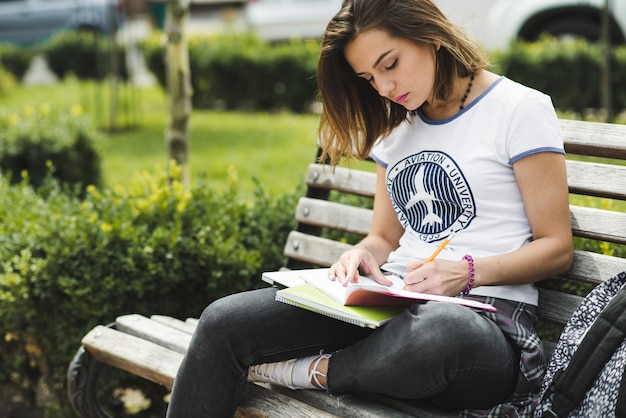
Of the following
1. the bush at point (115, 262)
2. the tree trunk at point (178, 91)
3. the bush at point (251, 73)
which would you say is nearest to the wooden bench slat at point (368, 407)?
the bush at point (115, 262)

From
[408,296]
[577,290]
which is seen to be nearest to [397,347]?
[408,296]

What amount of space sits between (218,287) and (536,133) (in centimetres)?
149

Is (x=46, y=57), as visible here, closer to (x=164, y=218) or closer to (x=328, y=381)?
(x=164, y=218)

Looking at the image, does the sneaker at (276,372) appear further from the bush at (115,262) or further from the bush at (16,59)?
the bush at (16,59)

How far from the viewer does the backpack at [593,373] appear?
6.25 feet

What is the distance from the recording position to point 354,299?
2137 mm

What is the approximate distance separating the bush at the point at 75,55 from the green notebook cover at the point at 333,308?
10.1 meters

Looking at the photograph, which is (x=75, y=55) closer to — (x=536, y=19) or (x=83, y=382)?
(x=536, y=19)

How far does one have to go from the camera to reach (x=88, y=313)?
316cm

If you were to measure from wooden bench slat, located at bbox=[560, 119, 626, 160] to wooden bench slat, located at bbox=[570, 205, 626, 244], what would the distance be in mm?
169

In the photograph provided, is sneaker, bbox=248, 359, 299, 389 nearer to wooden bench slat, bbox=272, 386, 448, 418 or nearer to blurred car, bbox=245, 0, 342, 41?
wooden bench slat, bbox=272, 386, 448, 418

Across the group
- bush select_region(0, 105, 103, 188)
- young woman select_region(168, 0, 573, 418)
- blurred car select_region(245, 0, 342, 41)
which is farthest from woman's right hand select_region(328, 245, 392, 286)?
blurred car select_region(245, 0, 342, 41)

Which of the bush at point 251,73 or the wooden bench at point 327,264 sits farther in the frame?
the bush at point 251,73

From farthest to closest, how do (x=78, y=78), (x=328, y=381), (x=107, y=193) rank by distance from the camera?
(x=78, y=78) < (x=107, y=193) < (x=328, y=381)
